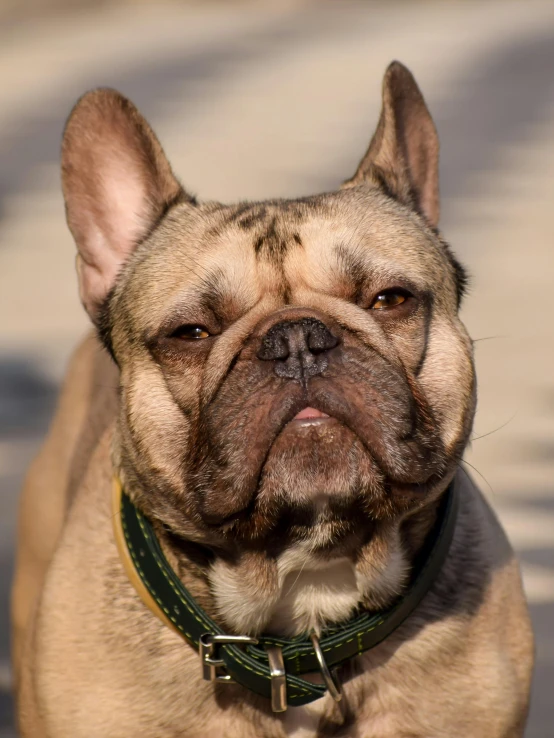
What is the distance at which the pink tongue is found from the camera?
3.06m

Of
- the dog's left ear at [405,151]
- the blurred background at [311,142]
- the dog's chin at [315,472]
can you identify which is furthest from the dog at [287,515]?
the blurred background at [311,142]

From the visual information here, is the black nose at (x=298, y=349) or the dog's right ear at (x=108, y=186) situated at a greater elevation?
the dog's right ear at (x=108, y=186)

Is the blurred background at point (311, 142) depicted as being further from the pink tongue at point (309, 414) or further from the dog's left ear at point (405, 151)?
the pink tongue at point (309, 414)

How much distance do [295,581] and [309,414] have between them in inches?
21.0

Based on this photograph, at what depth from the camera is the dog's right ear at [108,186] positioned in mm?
3814

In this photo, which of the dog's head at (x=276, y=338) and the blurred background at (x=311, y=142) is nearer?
the dog's head at (x=276, y=338)

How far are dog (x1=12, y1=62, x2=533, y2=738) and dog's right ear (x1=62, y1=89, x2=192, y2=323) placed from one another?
75 mm

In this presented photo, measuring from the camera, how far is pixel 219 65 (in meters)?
12.0

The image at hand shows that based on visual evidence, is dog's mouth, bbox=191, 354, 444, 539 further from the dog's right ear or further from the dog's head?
the dog's right ear

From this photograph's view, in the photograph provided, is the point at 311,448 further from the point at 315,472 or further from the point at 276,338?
the point at 276,338

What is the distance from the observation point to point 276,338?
3.12 m

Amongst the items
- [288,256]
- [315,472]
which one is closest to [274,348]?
[315,472]

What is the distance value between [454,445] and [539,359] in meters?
4.03

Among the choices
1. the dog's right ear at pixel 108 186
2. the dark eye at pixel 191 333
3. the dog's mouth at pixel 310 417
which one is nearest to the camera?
the dog's mouth at pixel 310 417
